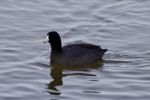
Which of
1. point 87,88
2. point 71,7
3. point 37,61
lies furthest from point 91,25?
point 87,88

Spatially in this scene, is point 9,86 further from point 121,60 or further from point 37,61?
point 121,60

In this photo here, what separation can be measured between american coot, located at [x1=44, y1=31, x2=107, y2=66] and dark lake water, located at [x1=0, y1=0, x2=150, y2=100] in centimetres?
32

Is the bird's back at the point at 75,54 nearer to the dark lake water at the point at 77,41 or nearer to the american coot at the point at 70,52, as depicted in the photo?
the american coot at the point at 70,52

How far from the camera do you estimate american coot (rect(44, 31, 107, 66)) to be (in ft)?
55.8

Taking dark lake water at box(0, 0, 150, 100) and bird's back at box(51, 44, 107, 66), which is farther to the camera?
bird's back at box(51, 44, 107, 66)

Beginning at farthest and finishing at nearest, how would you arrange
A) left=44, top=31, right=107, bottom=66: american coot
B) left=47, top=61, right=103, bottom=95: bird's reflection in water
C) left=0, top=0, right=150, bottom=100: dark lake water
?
1. left=44, top=31, right=107, bottom=66: american coot
2. left=47, top=61, right=103, bottom=95: bird's reflection in water
3. left=0, top=0, right=150, bottom=100: dark lake water

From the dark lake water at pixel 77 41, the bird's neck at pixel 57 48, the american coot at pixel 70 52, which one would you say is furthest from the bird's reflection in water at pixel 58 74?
the bird's neck at pixel 57 48

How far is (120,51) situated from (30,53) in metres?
2.36

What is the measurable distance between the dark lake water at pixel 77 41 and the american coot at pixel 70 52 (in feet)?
1.06

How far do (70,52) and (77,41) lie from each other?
146cm

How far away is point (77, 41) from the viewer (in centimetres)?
1844

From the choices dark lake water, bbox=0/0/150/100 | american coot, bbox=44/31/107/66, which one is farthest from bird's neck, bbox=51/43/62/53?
dark lake water, bbox=0/0/150/100

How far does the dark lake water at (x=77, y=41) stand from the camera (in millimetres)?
14773

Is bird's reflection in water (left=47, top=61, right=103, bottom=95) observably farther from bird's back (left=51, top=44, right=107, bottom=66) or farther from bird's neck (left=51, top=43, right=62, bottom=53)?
bird's neck (left=51, top=43, right=62, bottom=53)
